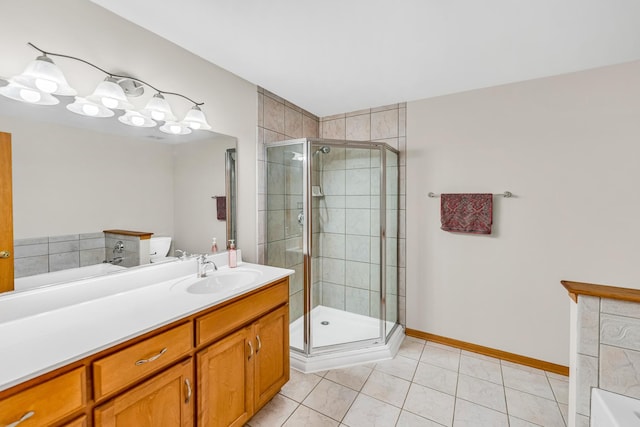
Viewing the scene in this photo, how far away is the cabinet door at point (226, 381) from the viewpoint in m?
1.26

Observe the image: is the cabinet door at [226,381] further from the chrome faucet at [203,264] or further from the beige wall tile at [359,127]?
the beige wall tile at [359,127]

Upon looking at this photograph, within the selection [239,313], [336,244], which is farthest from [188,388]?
[336,244]

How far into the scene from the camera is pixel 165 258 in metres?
1.71

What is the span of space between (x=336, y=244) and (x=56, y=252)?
1968 mm

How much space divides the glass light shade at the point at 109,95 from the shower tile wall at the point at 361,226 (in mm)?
1537

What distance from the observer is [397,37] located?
5.28 ft

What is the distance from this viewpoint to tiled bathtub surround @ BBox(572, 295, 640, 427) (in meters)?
1.05

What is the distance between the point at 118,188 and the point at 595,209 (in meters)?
3.12

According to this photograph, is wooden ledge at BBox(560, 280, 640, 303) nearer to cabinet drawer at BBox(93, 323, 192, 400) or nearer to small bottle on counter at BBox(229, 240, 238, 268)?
cabinet drawer at BBox(93, 323, 192, 400)

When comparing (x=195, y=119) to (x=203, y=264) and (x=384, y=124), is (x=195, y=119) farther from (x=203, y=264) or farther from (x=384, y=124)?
(x=384, y=124)

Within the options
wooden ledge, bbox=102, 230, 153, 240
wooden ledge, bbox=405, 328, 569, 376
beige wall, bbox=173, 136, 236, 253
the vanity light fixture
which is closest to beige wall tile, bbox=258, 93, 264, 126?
beige wall, bbox=173, 136, 236, 253

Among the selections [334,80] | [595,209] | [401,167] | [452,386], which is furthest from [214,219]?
[595,209]

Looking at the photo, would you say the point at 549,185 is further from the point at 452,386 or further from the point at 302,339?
the point at 302,339

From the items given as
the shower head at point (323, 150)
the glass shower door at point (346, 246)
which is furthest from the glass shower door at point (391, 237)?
the shower head at point (323, 150)
